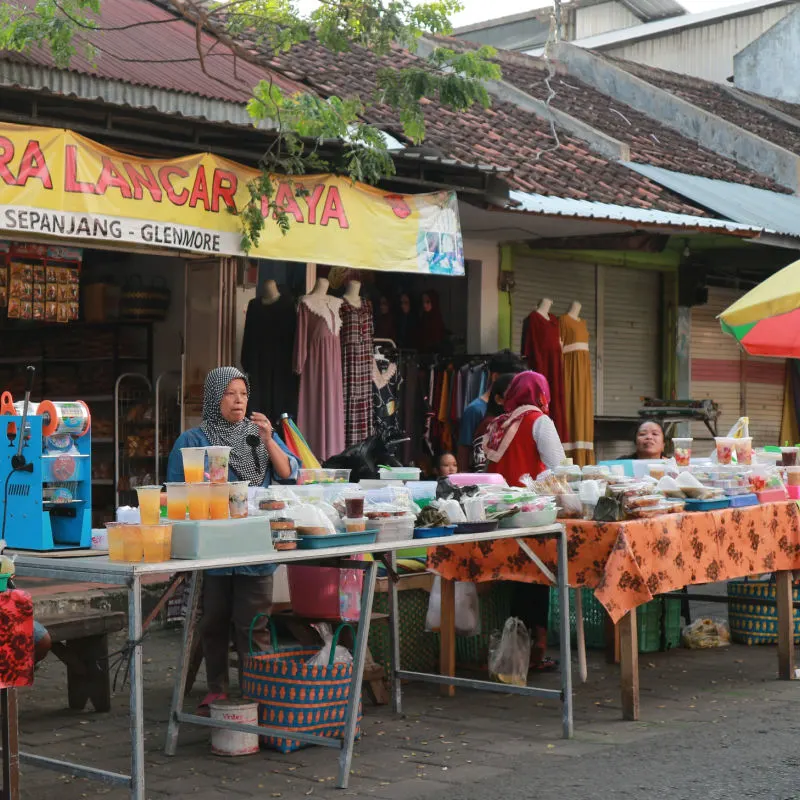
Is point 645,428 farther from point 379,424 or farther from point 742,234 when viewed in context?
point 742,234

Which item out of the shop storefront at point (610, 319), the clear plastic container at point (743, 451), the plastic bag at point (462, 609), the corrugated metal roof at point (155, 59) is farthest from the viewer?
the shop storefront at point (610, 319)

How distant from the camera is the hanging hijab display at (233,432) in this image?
6.61 metres

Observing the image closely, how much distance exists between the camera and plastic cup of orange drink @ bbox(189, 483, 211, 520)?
5012 millimetres

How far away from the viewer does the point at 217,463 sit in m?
5.15

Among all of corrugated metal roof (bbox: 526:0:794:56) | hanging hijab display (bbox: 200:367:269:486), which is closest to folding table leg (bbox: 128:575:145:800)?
hanging hijab display (bbox: 200:367:269:486)

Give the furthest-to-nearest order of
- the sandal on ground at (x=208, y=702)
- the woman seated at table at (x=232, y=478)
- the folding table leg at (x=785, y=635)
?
1. the folding table leg at (x=785, y=635)
2. the woman seated at table at (x=232, y=478)
3. the sandal on ground at (x=208, y=702)

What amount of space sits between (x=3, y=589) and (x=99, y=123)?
4966mm

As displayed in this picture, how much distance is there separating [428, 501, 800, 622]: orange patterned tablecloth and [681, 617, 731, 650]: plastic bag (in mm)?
1189

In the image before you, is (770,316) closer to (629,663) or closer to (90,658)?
(629,663)

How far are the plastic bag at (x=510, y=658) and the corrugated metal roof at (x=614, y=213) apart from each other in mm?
4602

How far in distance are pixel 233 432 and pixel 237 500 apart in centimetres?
159

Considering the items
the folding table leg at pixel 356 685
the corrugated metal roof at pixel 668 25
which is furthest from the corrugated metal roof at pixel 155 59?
the corrugated metal roof at pixel 668 25

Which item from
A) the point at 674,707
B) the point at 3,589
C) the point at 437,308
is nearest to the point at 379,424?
the point at 437,308

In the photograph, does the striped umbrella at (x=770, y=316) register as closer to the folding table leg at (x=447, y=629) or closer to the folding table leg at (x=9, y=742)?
the folding table leg at (x=447, y=629)
